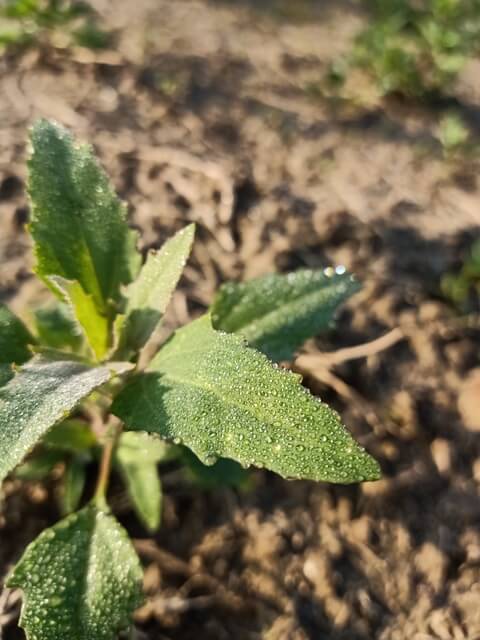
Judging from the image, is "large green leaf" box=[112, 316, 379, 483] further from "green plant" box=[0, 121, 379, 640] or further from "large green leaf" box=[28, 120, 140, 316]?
"large green leaf" box=[28, 120, 140, 316]

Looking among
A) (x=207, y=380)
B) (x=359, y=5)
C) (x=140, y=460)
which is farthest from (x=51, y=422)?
(x=359, y=5)

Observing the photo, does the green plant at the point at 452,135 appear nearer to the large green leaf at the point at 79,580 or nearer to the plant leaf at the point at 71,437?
the plant leaf at the point at 71,437

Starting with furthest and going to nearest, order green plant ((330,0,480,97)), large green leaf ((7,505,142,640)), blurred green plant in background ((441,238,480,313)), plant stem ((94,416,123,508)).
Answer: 1. green plant ((330,0,480,97))
2. blurred green plant in background ((441,238,480,313))
3. plant stem ((94,416,123,508))
4. large green leaf ((7,505,142,640))

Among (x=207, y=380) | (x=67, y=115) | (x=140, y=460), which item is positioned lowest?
(x=140, y=460)

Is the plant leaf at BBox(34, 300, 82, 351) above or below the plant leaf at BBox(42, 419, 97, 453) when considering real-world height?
above

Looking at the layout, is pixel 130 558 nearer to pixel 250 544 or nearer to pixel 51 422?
pixel 250 544

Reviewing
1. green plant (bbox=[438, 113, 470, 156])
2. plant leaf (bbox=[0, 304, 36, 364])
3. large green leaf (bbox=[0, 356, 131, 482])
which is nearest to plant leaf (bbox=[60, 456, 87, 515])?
plant leaf (bbox=[0, 304, 36, 364])
